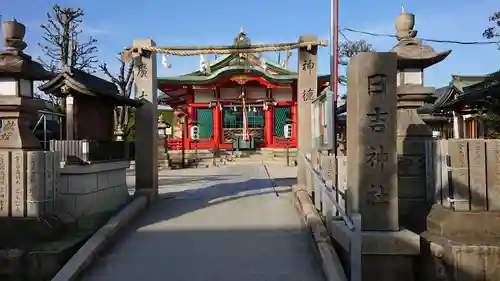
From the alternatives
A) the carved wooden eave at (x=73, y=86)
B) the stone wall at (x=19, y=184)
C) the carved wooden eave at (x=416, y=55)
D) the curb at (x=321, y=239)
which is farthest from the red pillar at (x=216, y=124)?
the stone wall at (x=19, y=184)

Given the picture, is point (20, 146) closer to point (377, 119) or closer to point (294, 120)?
point (377, 119)

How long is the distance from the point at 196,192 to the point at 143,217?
9.54ft

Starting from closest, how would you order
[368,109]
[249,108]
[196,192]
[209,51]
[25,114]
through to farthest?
[368,109] < [25,114] < [209,51] < [196,192] < [249,108]

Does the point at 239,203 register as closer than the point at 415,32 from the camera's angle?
No

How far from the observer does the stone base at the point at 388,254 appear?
18.6ft

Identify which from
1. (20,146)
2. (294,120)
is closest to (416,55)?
(20,146)

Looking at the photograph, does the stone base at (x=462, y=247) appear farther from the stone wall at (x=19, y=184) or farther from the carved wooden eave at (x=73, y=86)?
the carved wooden eave at (x=73, y=86)

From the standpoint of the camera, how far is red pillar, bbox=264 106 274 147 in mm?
27328

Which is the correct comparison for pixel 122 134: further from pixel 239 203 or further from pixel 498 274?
pixel 498 274

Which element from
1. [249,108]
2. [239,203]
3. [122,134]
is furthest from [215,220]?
[249,108]

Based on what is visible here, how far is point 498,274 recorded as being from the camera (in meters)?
5.42

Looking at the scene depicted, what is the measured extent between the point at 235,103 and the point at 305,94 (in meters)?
17.4

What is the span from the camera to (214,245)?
6.91 m

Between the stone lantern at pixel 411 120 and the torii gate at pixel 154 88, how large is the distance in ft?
9.40
